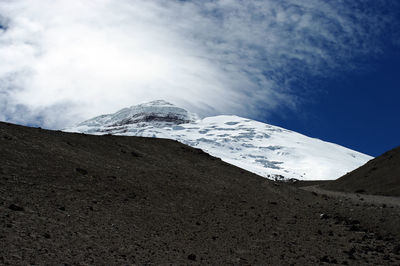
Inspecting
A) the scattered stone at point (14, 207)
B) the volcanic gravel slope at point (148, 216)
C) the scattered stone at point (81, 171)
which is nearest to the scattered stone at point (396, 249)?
the volcanic gravel slope at point (148, 216)

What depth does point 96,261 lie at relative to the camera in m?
9.95

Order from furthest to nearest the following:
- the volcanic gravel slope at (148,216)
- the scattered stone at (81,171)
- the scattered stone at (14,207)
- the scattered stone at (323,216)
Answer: the scattered stone at (323,216) → the scattered stone at (81,171) → the scattered stone at (14,207) → the volcanic gravel slope at (148,216)

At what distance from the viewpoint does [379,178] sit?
39719 millimetres

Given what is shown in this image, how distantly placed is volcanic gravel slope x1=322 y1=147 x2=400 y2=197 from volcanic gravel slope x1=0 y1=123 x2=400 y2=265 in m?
13.4

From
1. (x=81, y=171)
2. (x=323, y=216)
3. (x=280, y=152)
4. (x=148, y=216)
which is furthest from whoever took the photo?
(x=280, y=152)

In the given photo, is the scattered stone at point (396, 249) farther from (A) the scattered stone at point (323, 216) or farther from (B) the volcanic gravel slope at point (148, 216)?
(A) the scattered stone at point (323, 216)

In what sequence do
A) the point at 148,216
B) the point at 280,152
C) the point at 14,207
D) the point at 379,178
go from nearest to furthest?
the point at 14,207 → the point at 148,216 → the point at 379,178 → the point at 280,152

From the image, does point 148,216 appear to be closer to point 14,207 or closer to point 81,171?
point 81,171

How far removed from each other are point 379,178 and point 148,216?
33.3 meters

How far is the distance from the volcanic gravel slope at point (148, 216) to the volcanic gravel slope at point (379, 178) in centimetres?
1342

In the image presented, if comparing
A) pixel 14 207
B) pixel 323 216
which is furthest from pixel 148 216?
pixel 323 216

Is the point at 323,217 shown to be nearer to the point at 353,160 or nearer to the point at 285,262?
the point at 285,262

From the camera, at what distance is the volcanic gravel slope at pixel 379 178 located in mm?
35750

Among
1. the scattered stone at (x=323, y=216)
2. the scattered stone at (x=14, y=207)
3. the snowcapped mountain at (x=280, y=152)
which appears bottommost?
the scattered stone at (x=14, y=207)
